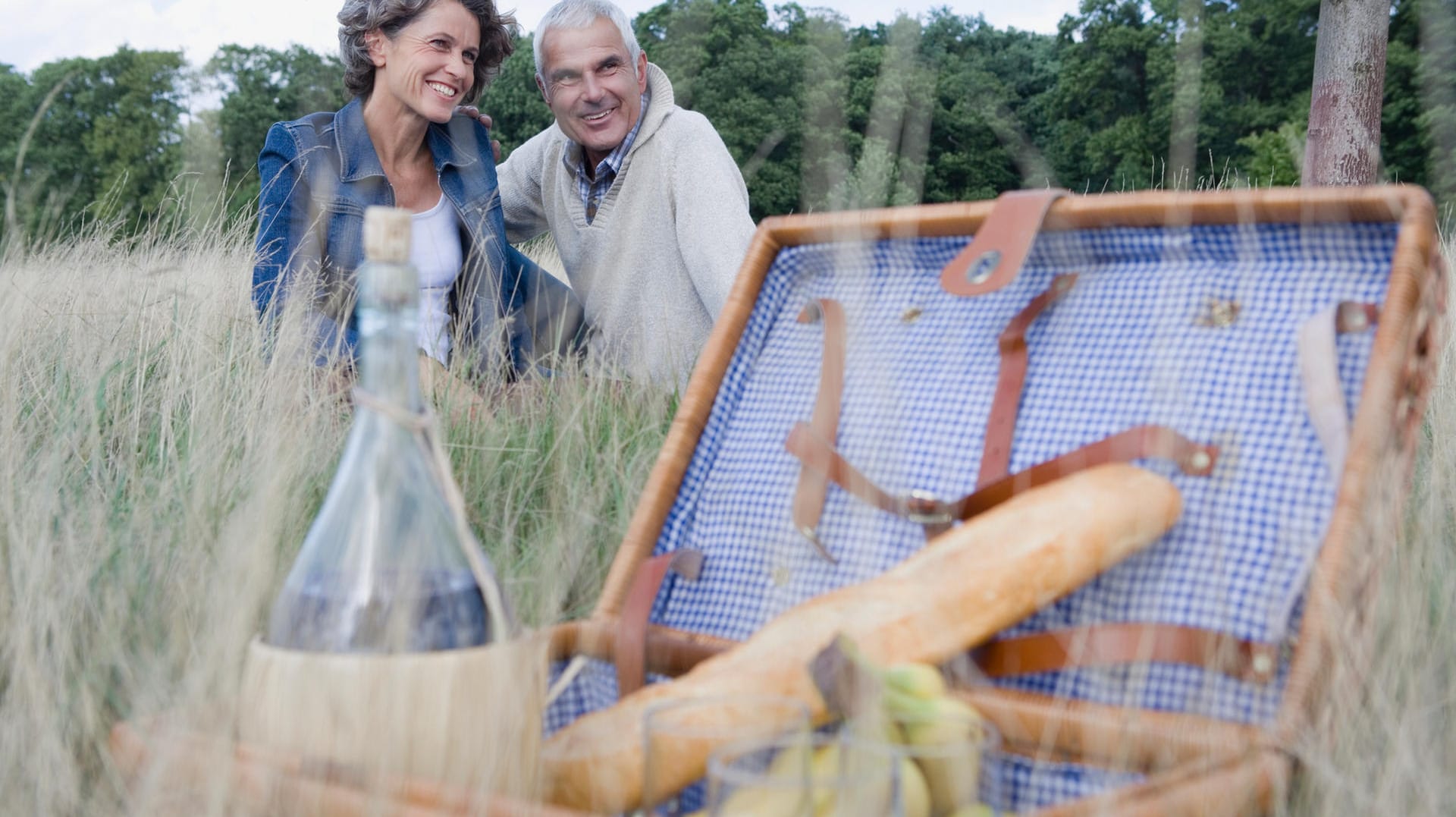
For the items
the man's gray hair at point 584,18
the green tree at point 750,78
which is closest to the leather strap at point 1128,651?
the green tree at point 750,78

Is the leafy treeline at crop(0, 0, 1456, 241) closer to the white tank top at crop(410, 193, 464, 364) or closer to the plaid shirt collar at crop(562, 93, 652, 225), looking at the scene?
the plaid shirt collar at crop(562, 93, 652, 225)

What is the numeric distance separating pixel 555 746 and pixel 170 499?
1.02 meters

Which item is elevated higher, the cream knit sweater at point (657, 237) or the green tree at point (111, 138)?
the green tree at point (111, 138)

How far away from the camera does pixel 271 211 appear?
292 centimetres

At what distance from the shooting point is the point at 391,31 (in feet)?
10.2

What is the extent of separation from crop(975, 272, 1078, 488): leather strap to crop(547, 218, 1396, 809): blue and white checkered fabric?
16mm

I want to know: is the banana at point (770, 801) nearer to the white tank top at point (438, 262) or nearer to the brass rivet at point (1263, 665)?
the brass rivet at point (1263, 665)

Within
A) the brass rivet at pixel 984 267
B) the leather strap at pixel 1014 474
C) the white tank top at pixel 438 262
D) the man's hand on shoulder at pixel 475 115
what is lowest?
the leather strap at pixel 1014 474

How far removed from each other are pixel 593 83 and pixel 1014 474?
2145 mm

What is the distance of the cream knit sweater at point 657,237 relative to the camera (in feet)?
10.1

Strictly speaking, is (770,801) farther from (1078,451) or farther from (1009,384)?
(1009,384)

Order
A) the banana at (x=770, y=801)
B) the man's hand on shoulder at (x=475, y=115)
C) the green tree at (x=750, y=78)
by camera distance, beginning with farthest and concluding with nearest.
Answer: the man's hand on shoulder at (x=475, y=115), the green tree at (x=750, y=78), the banana at (x=770, y=801)

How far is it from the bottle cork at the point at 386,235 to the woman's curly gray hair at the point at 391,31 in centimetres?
243

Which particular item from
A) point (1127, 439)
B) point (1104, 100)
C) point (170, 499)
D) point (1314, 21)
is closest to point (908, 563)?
point (1127, 439)
